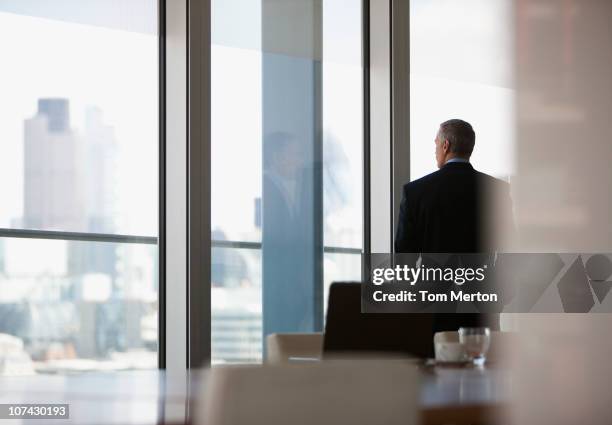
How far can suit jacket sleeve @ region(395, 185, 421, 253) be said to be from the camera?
11.9 feet

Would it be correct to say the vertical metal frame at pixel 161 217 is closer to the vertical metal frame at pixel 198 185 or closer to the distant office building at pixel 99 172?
the vertical metal frame at pixel 198 185

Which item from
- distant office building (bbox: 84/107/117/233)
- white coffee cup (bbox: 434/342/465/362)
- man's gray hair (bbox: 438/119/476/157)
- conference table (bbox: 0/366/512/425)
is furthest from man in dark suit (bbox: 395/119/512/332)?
conference table (bbox: 0/366/512/425)

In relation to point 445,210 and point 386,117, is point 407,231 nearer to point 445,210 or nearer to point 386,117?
point 445,210

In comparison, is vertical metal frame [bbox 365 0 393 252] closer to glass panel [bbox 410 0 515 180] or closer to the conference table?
glass panel [bbox 410 0 515 180]

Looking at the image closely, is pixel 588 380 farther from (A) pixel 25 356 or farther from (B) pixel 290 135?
(B) pixel 290 135

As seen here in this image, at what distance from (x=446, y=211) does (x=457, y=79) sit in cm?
181

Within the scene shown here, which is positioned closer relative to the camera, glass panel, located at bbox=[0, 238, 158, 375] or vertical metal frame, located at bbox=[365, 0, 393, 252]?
glass panel, located at bbox=[0, 238, 158, 375]

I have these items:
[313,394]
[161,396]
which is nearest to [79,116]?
[161,396]

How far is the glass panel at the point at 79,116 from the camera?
3656 millimetres

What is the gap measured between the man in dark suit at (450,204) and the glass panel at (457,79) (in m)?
1.45

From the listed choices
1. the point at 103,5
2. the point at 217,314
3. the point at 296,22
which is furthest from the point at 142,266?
the point at 296,22

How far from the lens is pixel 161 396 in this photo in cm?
153

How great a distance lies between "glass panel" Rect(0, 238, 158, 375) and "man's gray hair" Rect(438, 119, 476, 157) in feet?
4.63

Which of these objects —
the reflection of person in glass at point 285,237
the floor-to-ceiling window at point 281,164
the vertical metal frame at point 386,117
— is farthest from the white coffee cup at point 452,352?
the vertical metal frame at point 386,117
